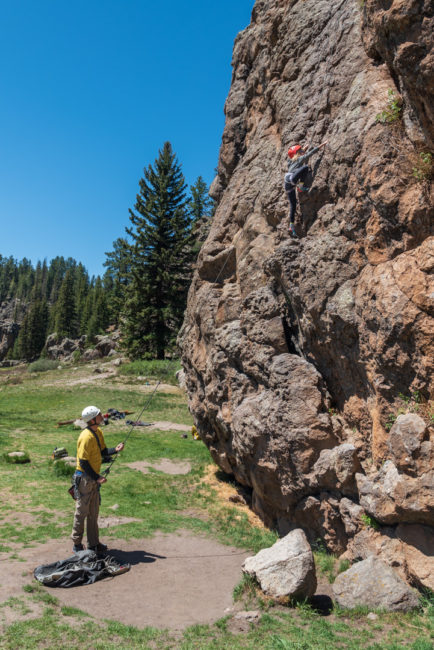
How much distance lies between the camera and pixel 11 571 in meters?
6.44

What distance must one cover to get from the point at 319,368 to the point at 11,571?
21.1ft

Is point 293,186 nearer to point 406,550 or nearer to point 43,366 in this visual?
point 406,550

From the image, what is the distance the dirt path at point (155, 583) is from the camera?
18.9 ft

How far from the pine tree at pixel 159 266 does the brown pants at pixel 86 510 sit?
28956mm

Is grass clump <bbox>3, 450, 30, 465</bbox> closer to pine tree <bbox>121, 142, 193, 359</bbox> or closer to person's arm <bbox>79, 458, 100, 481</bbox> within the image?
person's arm <bbox>79, 458, 100, 481</bbox>

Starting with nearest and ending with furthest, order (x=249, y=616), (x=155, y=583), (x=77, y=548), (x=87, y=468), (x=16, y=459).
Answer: (x=249, y=616) < (x=155, y=583) < (x=77, y=548) < (x=87, y=468) < (x=16, y=459)

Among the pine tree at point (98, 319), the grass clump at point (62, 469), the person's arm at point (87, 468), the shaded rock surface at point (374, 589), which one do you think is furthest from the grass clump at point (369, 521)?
the pine tree at point (98, 319)

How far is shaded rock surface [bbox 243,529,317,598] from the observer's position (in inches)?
235

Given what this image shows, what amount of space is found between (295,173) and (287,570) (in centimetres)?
731

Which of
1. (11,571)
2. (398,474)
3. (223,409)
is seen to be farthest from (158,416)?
(398,474)

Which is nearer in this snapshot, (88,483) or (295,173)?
(88,483)

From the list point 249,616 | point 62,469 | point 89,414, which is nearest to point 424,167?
point 89,414

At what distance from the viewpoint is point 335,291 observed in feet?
26.0

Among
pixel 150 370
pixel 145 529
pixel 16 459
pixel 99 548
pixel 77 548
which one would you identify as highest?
pixel 150 370
